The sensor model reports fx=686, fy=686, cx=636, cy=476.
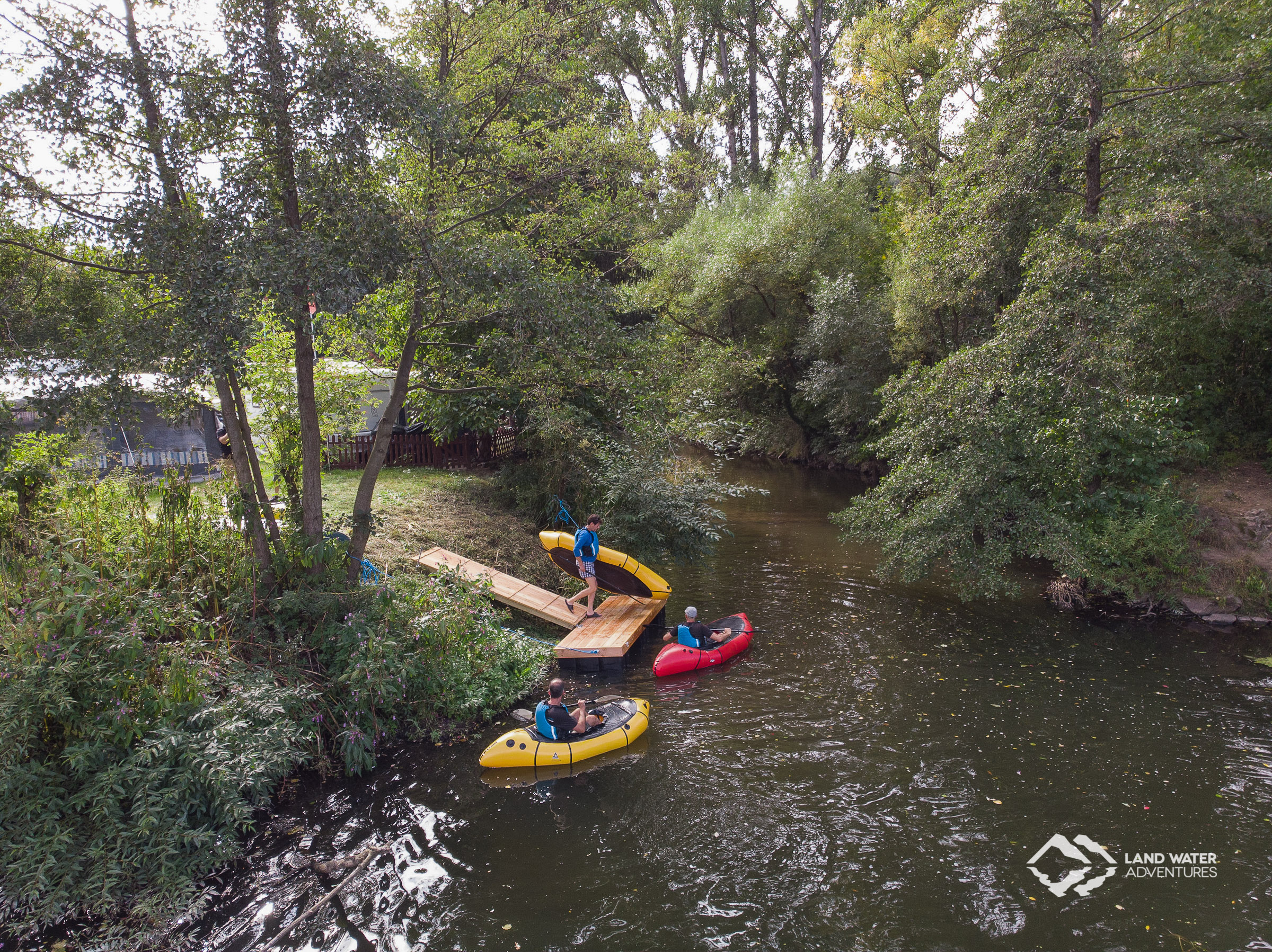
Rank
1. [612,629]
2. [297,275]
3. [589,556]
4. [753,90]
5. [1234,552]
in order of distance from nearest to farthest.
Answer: [297,275], [612,629], [589,556], [1234,552], [753,90]

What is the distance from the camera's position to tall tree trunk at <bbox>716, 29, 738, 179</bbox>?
105 ft

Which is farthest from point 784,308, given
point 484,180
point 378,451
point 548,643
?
point 378,451

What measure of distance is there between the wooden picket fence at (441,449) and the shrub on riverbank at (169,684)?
7.97 meters

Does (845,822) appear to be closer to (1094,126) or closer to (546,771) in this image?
(546,771)

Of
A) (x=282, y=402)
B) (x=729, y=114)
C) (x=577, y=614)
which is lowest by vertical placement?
(x=577, y=614)

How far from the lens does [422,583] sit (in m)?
8.48

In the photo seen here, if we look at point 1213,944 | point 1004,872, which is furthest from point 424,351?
point 1213,944

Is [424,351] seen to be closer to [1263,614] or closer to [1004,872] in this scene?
[1004,872]

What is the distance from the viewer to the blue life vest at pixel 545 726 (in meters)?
7.08

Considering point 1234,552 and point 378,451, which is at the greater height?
point 378,451

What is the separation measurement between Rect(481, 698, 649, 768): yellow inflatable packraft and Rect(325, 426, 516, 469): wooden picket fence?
9321 mm

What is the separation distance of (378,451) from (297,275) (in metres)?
2.79

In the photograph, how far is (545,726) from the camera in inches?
280

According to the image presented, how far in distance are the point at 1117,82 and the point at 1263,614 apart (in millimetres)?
8431
